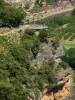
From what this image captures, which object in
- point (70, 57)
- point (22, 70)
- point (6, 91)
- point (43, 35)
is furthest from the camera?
point (70, 57)

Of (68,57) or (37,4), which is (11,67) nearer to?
(68,57)

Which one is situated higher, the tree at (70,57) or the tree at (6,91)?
the tree at (70,57)

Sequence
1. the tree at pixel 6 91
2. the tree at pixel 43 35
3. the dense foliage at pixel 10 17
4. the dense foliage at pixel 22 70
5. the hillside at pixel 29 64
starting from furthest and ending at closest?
the dense foliage at pixel 10 17
the tree at pixel 43 35
the hillside at pixel 29 64
the dense foliage at pixel 22 70
the tree at pixel 6 91

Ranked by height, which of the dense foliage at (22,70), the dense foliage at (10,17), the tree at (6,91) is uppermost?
the dense foliage at (10,17)

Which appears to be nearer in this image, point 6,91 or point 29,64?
point 6,91

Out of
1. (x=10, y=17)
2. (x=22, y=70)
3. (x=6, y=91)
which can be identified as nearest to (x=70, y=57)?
(x=10, y=17)

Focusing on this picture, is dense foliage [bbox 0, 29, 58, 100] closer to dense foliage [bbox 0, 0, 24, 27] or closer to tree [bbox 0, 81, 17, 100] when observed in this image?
tree [bbox 0, 81, 17, 100]

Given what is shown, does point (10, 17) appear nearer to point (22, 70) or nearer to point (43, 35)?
point (43, 35)

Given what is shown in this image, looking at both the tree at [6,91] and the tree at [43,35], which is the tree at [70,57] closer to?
the tree at [43,35]

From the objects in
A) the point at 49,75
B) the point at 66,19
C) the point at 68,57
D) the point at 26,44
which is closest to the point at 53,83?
the point at 49,75

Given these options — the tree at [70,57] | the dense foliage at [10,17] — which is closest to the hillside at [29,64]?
the dense foliage at [10,17]

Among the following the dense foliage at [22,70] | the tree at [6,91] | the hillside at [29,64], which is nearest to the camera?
the tree at [6,91]
